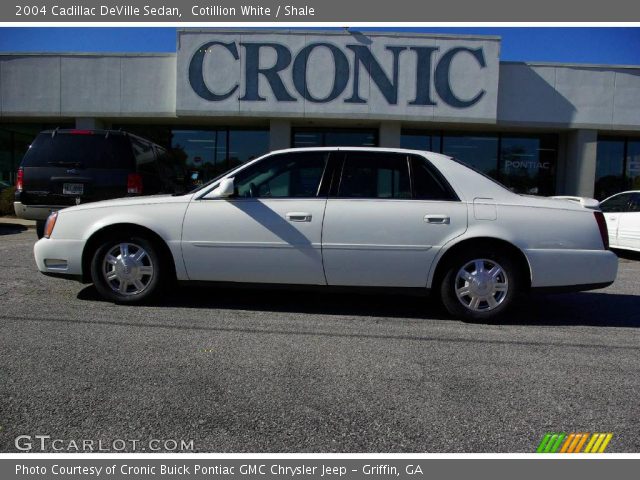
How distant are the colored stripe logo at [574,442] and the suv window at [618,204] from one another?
8761 mm

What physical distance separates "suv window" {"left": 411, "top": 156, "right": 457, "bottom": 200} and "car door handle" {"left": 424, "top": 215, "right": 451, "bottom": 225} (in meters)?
0.21

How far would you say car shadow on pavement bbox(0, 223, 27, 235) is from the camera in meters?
12.0

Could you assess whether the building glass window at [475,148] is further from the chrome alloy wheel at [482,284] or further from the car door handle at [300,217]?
the car door handle at [300,217]

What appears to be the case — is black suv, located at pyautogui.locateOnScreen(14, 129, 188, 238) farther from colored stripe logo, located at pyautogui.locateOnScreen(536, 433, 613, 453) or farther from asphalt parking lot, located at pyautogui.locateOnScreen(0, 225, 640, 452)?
colored stripe logo, located at pyautogui.locateOnScreen(536, 433, 613, 453)

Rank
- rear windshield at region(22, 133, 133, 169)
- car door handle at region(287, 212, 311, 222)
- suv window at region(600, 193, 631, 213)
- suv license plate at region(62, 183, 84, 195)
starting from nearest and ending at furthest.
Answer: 1. car door handle at region(287, 212, 311, 222)
2. suv license plate at region(62, 183, 84, 195)
3. rear windshield at region(22, 133, 133, 169)
4. suv window at region(600, 193, 631, 213)

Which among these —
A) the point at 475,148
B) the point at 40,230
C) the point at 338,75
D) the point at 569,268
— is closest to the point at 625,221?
the point at 569,268

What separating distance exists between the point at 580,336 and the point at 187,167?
596 inches

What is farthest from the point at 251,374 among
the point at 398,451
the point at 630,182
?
the point at 630,182

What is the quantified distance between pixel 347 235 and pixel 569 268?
2.03 metres

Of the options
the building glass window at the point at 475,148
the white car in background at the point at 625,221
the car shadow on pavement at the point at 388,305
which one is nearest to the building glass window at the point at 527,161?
the building glass window at the point at 475,148

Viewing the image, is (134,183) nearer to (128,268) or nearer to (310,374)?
(128,268)

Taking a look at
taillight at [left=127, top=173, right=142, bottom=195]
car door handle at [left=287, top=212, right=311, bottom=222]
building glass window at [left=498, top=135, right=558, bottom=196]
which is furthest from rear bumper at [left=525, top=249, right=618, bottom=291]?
building glass window at [left=498, top=135, right=558, bottom=196]

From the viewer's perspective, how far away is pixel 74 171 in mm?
7934
